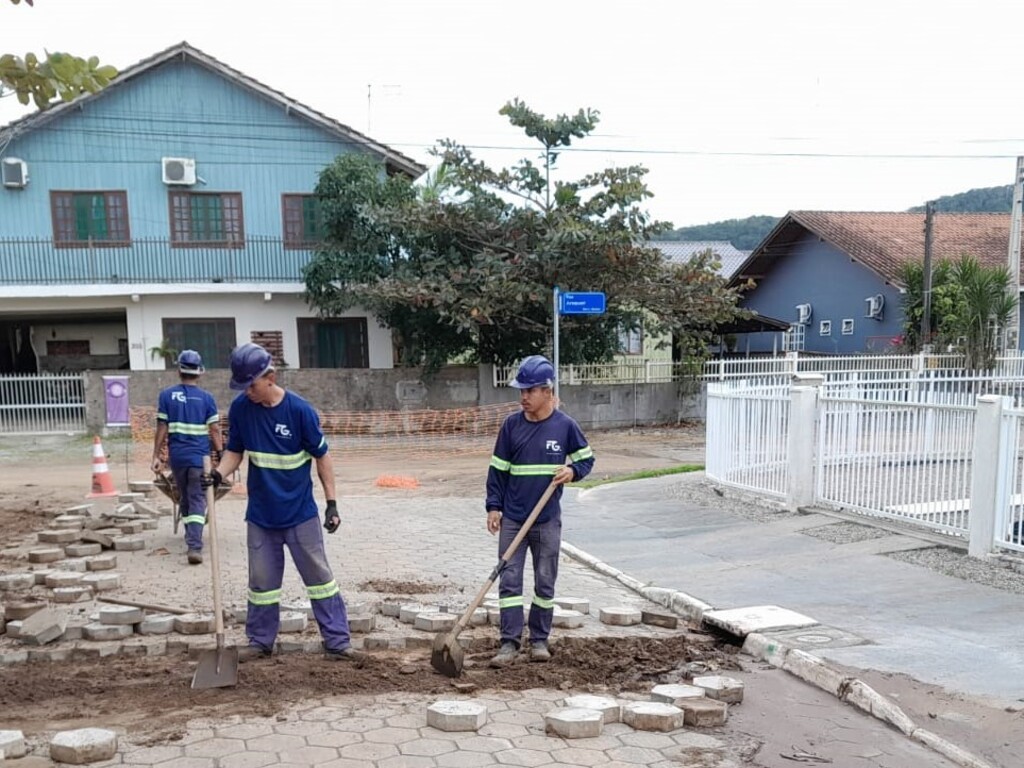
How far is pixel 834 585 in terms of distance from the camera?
6.22 metres

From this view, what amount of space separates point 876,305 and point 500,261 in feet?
48.0

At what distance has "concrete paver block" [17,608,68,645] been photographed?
4.84 m

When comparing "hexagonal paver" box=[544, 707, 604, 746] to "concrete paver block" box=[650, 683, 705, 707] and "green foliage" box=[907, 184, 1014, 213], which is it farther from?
"green foliage" box=[907, 184, 1014, 213]

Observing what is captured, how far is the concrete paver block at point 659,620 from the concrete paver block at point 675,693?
3.79 ft

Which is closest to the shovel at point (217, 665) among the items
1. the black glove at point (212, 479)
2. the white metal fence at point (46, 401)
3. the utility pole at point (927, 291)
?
the black glove at point (212, 479)

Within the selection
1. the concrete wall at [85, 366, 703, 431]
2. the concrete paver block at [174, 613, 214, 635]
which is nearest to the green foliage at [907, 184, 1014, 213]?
the concrete wall at [85, 366, 703, 431]

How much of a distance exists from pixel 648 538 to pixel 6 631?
553 centimetres

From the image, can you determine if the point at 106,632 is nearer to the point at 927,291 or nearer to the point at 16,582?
the point at 16,582

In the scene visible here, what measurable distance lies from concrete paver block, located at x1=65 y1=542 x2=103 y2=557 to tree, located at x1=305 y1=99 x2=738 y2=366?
1030cm

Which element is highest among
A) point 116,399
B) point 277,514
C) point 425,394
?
point 277,514

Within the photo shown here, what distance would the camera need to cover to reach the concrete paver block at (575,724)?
377cm

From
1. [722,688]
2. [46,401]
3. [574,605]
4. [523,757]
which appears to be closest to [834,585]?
[574,605]

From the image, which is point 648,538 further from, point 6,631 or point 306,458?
point 6,631

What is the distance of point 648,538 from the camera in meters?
8.20
